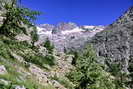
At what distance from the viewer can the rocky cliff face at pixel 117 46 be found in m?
166

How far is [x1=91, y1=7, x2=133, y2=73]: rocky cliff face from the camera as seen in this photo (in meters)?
166

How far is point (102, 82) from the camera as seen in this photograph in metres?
26.2

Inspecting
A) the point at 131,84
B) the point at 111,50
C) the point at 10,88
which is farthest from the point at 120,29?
the point at 10,88

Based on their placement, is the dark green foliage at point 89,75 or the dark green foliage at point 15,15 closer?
the dark green foliage at point 15,15

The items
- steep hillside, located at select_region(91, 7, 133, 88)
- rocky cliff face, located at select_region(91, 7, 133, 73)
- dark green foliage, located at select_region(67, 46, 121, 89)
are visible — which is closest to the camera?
dark green foliage, located at select_region(67, 46, 121, 89)

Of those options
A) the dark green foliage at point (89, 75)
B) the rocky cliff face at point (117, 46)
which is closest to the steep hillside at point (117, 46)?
the rocky cliff face at point (117, 46)

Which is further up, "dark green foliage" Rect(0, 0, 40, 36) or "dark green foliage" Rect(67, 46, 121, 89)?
"dark green foliage" Rect(0, 0, 40, 36)

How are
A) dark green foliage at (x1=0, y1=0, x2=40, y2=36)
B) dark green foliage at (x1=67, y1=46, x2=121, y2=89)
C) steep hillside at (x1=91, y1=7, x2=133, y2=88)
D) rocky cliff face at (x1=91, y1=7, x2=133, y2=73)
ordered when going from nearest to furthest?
dark green foliage at (x1=0, y1=0, x2=40, y2=36), dark green foliage at (x1=67, y1=46, x2=121, y2=89), steep hillside at (x1=91, y1=7, x2=133, y2=88), rocky cliff face at (x1=91, y1=7, x2=133, y2=73)

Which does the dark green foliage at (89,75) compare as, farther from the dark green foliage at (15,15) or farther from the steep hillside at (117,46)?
the steep hillside at (117,46)

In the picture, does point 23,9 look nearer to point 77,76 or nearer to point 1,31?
point 1,31

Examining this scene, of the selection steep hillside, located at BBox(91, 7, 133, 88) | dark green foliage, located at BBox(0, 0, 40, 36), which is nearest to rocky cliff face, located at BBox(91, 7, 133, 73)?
steep hillside, located at BBox(91, 7, 133, 88)

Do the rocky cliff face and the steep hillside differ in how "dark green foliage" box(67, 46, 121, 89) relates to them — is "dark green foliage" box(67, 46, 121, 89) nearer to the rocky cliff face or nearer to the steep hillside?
the steep hillside

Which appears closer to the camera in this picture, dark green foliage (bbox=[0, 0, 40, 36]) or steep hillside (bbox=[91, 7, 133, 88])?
dark green foliage (bbox=[0, 0, 40, 36])

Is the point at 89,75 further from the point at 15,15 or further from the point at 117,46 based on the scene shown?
the point at 117,46
